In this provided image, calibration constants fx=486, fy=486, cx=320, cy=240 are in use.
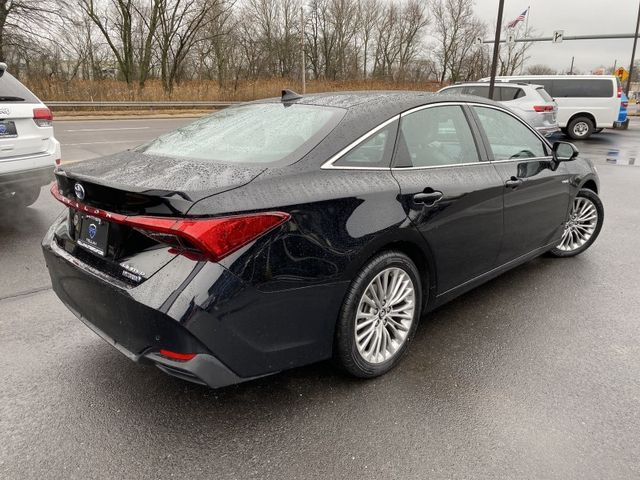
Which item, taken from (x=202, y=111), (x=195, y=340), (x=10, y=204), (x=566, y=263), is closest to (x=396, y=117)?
(x=195, y=340)

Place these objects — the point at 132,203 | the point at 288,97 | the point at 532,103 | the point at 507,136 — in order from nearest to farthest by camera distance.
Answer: the point at 132,203 < the point at 288,97 < the point at 507,136 < the point at 532,103

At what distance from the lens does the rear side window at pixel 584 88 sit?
1638 cm

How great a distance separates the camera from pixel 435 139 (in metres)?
3.09

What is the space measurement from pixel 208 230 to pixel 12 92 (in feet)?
14.2

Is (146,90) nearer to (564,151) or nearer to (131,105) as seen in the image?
(131,105)

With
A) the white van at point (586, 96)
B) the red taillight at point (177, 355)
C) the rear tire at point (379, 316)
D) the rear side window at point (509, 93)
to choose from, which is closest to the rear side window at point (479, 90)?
the rear side window at point (509, 93)

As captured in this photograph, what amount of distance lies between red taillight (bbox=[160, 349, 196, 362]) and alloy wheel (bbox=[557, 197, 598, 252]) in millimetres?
3845

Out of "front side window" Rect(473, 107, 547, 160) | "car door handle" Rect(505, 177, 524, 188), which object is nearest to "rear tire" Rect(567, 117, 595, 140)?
"front side window" Rect(473, 107, 547, 160)

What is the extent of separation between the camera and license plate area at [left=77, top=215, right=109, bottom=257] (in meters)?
2.23

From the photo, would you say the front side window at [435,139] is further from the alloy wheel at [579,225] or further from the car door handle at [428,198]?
the alloy wheel at [579,225]

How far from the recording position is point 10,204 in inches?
251

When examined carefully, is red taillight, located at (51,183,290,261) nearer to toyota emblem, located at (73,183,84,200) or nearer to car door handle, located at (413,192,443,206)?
toyota emblem, located at (73,183,84,200)

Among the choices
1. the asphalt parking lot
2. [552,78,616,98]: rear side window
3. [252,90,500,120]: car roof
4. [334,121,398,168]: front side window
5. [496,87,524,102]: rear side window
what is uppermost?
[552,78,616,98]: rear side window

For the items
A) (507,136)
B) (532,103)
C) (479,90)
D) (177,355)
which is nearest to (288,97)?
(507,136)
